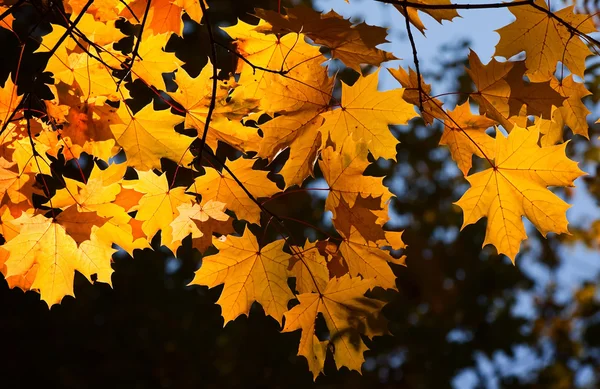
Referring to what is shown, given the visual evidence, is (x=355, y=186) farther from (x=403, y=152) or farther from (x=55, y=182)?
(x=403, y=152)

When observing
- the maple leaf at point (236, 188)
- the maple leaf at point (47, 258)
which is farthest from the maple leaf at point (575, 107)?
the maple leaf at point (47, 258)

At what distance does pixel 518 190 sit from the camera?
194 cm

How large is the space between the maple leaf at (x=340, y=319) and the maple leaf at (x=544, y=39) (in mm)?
863

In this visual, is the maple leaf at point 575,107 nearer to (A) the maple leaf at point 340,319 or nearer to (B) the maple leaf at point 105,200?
(A) the maple leaf at point 340,319

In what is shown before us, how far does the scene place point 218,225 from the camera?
1876mm

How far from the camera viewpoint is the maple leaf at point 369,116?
1794 millimetres

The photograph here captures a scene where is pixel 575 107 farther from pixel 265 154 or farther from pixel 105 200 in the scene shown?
pixel 105 200

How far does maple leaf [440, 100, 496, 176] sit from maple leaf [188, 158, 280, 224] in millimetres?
580

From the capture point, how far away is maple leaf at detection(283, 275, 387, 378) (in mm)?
1901

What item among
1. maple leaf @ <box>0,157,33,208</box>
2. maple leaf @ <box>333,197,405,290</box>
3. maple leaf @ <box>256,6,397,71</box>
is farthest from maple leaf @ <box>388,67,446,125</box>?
maple leaf @ <box>0,157,33,208</box>

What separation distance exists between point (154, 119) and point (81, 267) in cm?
52

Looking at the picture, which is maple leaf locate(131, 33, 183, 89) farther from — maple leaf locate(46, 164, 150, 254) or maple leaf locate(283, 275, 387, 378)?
maple leaf locate(283, 275, 387, 378)

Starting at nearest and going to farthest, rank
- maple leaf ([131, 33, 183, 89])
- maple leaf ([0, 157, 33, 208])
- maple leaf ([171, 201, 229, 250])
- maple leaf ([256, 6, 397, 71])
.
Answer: maple leaf ([256, 6, 397, 71])
maple leaf ([171, 201, 229, 250])
maple leaf ([0, 157, 33, 208])
maple leaf ([131, 33, 183, 89])

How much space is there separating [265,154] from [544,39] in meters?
0.94
